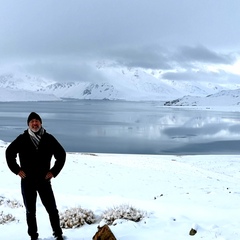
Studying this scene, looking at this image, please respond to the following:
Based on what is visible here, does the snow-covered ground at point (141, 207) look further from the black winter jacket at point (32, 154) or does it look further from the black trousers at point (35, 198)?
the black winter jacket at point (32, 154)

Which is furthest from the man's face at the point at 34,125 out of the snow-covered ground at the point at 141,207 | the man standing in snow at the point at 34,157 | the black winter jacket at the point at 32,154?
the snow-covered ground at the point at 141,207

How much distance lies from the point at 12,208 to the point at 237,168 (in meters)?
23.4

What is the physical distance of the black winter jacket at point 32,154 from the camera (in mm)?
5605

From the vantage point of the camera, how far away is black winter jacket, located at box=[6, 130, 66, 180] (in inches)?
221

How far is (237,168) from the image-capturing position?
2800cm

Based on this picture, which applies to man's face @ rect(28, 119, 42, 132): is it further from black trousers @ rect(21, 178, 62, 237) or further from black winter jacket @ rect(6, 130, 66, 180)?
black trousers @ rect(21, 178, 62, 237)

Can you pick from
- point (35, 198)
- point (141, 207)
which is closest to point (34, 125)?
point (35, 198)

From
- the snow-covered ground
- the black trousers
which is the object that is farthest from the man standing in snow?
the snow-covered ground

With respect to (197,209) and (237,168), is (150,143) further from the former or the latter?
(197,209)

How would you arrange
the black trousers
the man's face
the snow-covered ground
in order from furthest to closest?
the snow-covered ground < the black trousers < the man's face

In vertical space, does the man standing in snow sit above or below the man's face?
below

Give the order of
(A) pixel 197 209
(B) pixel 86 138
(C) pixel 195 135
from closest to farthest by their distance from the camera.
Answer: (A) pixel 197 209, (B) pixel 86 138, (C) pixel 195 135

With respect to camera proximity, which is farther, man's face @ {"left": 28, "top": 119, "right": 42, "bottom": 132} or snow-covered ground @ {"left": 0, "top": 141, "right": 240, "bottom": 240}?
snow-covered ground @ {"left": 0, "top": 141, "right": 240, "bottom": 240}

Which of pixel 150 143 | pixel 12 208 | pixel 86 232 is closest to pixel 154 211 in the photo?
pixel 86 232
